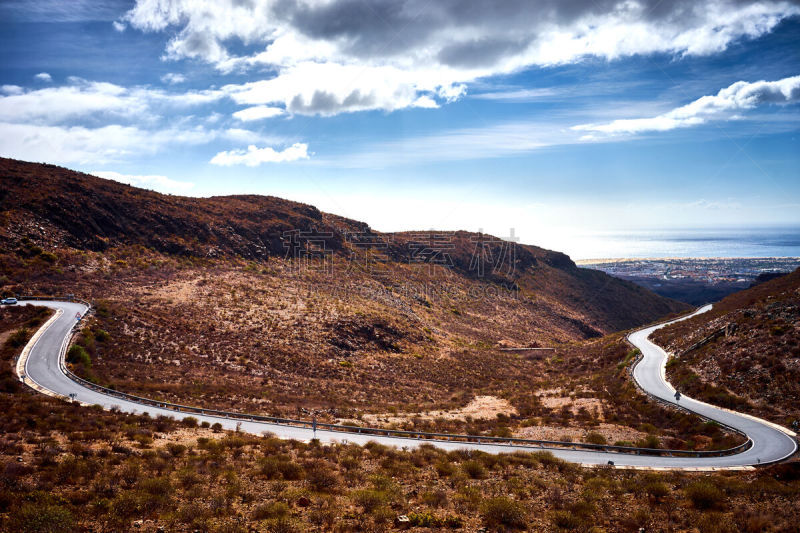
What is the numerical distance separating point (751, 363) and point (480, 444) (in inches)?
752

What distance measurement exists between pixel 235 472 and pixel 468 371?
3120cm

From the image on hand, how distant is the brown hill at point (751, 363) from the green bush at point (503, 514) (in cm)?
1690

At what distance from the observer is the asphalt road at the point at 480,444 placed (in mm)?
14133

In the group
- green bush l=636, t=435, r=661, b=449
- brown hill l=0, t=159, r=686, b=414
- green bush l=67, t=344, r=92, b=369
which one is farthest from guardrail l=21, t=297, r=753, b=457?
green bush l=67, t=344, r=92, b=369

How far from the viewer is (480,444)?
16.6 m

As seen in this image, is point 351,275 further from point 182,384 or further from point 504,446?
point 504,446

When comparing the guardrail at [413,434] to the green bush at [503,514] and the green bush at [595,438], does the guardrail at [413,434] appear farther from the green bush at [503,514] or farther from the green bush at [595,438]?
the green bush at [503,514]

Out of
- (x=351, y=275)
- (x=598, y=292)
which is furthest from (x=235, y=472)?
(x=598, y=292)

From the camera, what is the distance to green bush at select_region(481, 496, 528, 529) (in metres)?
8.99

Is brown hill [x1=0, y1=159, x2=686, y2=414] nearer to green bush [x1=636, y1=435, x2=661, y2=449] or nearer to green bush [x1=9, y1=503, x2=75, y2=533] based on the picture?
green bush [x1=636, y1=435, x2=661, y2=449]

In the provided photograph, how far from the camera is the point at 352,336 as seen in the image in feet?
133

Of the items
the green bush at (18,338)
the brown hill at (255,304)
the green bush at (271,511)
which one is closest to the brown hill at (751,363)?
the brown hill at (255,304)

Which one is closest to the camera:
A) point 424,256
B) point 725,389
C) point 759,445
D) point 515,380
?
point 759,445

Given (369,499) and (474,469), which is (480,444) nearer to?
(474,469)
